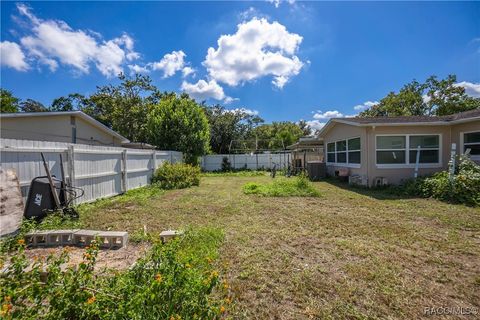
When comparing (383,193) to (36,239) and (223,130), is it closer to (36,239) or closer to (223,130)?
(36,239)

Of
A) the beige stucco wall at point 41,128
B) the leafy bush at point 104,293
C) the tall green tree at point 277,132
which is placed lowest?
Result: the leafy bush at point 104,293

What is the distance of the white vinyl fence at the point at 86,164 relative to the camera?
5184 mm

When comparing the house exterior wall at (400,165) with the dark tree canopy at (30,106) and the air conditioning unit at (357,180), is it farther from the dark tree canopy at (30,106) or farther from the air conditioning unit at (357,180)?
the dark tree canopy at (30,106)

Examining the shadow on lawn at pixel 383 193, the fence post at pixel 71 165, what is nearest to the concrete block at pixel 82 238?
the fence post at pixel 71 165

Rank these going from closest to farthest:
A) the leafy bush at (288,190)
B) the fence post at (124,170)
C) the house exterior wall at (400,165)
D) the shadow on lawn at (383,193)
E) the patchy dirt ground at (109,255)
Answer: the patchy dirt ground at (109,255) → the shadow on lawn at (383,193) → the leafy bush at (288,190) → the fence post at (124,170) → the house exterior wall at (400,165)

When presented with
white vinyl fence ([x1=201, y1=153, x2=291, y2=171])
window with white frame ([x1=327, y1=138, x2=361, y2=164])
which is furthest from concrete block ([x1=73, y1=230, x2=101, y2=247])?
white vinyl fence ([x1=201, y1=153, x2=291, y2=171])

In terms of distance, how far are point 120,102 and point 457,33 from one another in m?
26.3

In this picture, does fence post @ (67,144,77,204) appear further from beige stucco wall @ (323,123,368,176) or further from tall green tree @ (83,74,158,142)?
tall green tree @ (83,74,158,142)

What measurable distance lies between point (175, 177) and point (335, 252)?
31.4 ft

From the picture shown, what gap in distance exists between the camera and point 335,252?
3.70 meters

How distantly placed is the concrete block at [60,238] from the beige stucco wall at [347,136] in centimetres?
1086

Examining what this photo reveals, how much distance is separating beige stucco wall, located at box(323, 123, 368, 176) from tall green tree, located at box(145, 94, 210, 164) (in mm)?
8771

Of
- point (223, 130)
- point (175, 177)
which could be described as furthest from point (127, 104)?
point (175, 177)

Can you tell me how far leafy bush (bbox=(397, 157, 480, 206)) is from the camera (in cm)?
716
